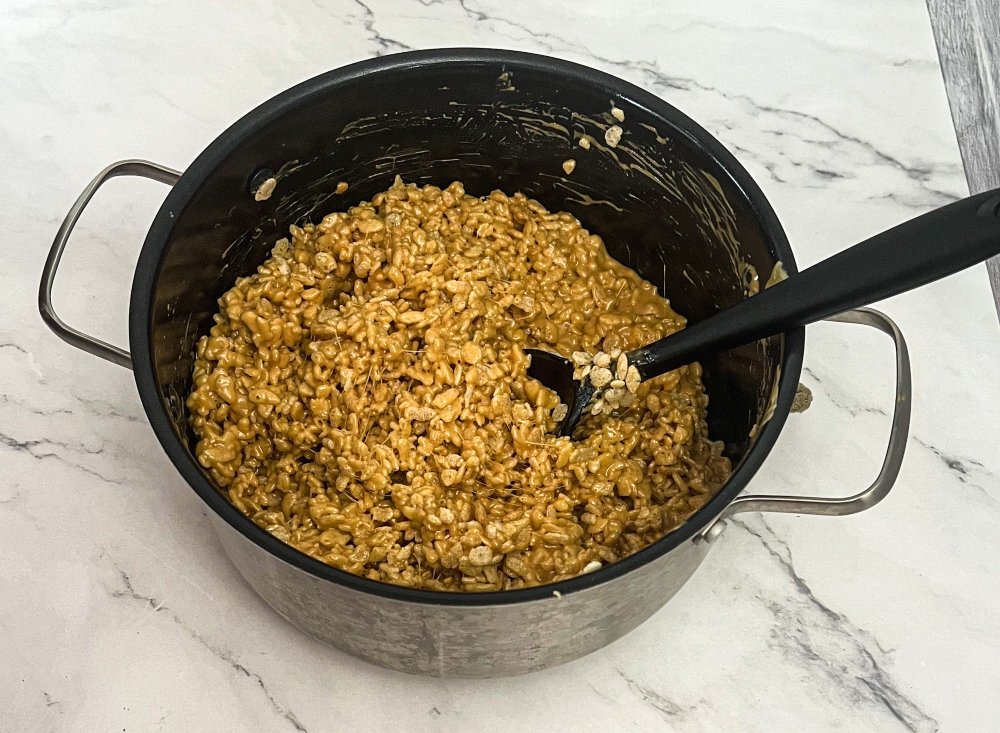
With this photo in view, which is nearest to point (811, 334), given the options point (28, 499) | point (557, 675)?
point (557, 675)

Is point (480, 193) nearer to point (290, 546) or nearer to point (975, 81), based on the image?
point (290, 546)

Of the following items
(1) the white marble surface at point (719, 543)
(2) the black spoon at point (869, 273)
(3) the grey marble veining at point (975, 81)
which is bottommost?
(1) the white marble surface at point (719, 543)

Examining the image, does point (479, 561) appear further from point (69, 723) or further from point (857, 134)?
point (857, 134)

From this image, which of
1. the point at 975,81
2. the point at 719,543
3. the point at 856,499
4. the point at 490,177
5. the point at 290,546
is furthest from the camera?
the point at 975,81

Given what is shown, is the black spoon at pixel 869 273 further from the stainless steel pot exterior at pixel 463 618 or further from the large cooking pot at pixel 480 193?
the stainless steel pot exterior at pixel 463 618

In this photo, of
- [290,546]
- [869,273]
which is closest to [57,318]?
[290,546]

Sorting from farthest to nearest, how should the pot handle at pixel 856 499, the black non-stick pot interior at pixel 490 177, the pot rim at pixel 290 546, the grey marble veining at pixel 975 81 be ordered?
the grey marble veining at pixel 975 81, the black non-stick pot interior at pixel 490 177, the pot handle at pixel 856 499, the pot rim at pixel 290 546

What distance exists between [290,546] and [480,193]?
79cm

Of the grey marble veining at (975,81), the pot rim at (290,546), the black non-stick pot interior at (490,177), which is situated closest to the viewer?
the pot rim at (290,546)

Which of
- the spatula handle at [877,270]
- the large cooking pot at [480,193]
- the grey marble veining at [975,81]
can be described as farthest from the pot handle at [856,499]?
the grey marble veining at [975,81]

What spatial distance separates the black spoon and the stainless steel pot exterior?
266mm

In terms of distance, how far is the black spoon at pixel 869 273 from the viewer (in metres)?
1.07

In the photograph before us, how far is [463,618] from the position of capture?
1.06 m

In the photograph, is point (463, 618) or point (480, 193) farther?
point (480, 193)
